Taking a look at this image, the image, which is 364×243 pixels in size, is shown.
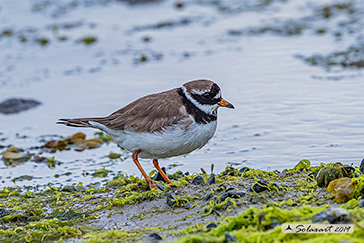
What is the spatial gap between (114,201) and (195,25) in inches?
412

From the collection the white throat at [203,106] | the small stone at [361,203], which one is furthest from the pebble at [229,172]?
the small stone at [361,203]

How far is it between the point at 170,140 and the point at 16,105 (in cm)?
593

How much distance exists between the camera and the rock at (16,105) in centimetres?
1110

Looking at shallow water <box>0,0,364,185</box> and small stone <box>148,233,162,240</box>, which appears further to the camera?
shallow water <box>0,0,364,185</box>

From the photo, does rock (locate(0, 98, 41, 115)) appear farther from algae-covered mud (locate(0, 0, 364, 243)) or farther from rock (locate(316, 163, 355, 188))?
rock (locate(316, 163, 355, 188))

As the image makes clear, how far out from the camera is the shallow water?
836cm

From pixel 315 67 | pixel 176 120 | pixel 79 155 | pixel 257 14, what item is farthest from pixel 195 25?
pixel 176 120

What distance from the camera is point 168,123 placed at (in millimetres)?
6266

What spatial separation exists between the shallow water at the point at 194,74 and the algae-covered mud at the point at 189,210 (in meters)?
1.19

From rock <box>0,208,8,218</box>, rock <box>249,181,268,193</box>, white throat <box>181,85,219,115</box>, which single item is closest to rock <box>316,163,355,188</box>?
rock <box>249,181,268,193</box>

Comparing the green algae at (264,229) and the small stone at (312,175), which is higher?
the green algae at (264,229)

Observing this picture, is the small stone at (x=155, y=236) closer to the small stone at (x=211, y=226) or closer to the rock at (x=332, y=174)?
the small stone at (x=211, y=226)

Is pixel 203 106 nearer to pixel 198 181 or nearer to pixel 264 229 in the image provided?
pixel 198 181

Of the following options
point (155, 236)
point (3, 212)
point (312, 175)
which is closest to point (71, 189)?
point (3, 212)
